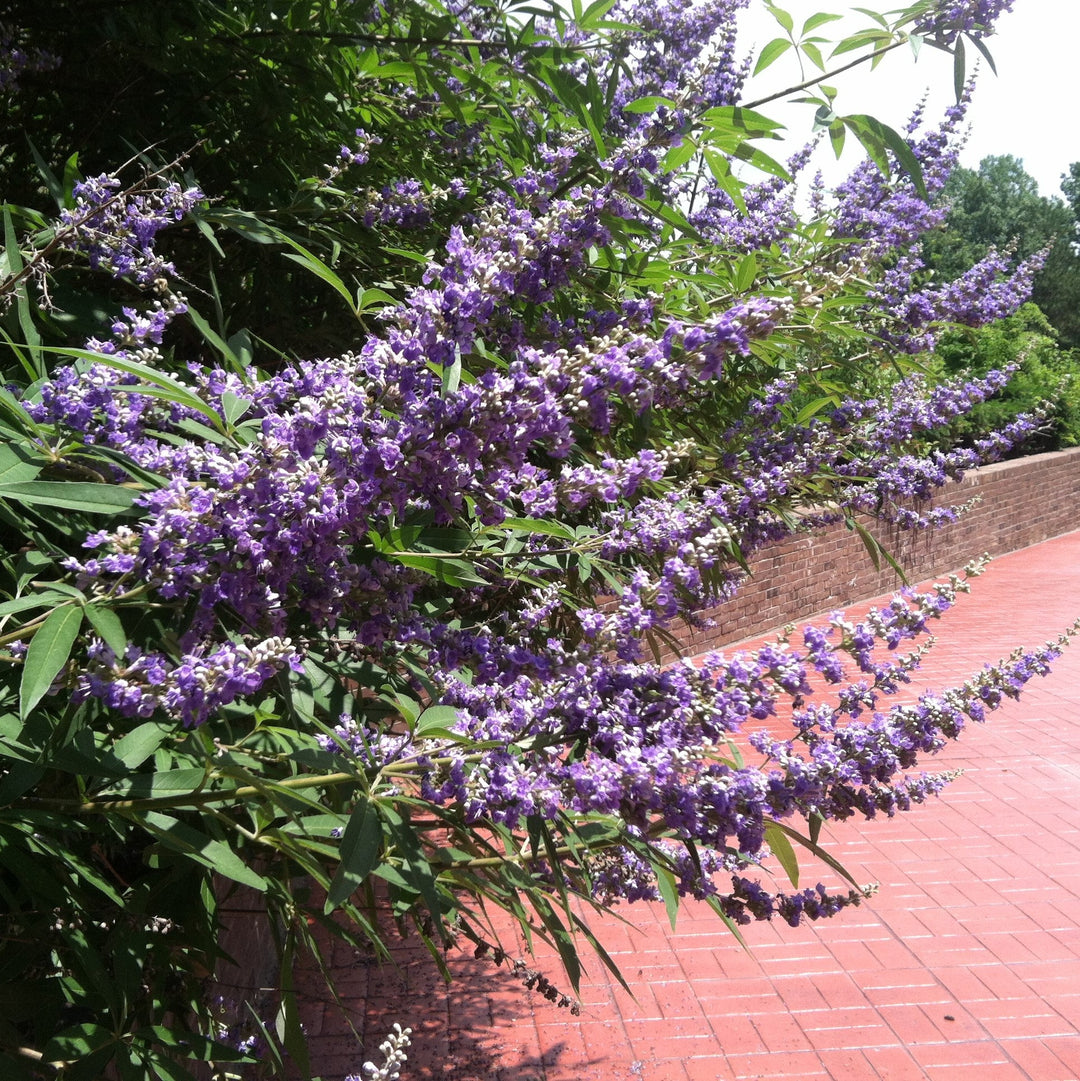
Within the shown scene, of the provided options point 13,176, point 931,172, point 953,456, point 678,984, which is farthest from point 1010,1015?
point 13,176

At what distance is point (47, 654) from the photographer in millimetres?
1401

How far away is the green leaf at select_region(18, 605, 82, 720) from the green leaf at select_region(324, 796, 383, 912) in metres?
0.48

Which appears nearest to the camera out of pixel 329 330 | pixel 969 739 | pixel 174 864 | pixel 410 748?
pixel 410 748

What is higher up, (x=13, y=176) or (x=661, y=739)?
(x=13, y=176)

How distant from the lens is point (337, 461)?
1.52 meters

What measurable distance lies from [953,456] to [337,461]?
395 centimetres

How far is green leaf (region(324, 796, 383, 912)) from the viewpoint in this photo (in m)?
1.51

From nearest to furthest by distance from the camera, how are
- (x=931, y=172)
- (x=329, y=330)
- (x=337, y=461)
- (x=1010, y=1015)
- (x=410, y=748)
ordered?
(x=337, y=461) < (x=410, y=748) < (x=329, y=330) < (x=931, y=172) < (x=1010, y=1015)

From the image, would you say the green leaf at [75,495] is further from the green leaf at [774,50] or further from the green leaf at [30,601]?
the green leaf at [774,50]

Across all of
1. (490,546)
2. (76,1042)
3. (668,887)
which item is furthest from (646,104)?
(76,1042)

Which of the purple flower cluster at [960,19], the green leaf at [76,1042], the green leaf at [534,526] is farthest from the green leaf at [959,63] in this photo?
the green leaf at [76,1042]

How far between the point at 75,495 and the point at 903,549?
15.0 m

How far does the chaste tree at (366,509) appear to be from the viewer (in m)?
1.59

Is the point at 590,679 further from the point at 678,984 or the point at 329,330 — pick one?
the point at 678,984
